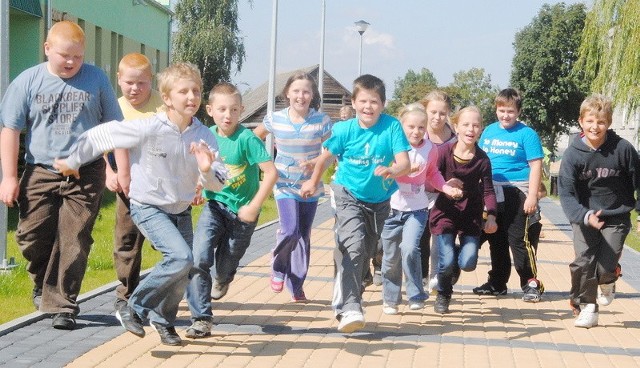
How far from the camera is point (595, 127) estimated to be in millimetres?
9031

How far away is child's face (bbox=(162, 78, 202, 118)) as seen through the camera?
735 cm

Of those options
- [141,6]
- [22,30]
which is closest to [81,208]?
[22,30]

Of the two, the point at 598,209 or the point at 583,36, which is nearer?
the point at 598,209

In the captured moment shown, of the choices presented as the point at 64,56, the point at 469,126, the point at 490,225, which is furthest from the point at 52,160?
the point at 490,225

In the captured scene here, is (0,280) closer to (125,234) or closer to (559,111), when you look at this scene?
(125,234)

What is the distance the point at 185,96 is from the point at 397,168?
1652 millimetres

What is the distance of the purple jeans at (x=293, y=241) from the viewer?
987 cm

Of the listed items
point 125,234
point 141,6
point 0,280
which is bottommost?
point 0,280

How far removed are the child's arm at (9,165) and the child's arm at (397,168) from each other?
2.36m

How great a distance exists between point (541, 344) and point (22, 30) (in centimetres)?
2614

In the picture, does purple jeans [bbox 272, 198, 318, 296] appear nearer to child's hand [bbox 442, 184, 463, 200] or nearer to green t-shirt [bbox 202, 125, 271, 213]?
child's hand [bbox 442, 184, 463, 200]

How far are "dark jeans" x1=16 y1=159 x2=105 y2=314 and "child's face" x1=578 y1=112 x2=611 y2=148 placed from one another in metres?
3.60

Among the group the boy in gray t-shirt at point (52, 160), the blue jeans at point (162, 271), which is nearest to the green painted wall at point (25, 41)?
the boy in gray t-shirt at point (52, 160)

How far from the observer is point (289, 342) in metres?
7.92
